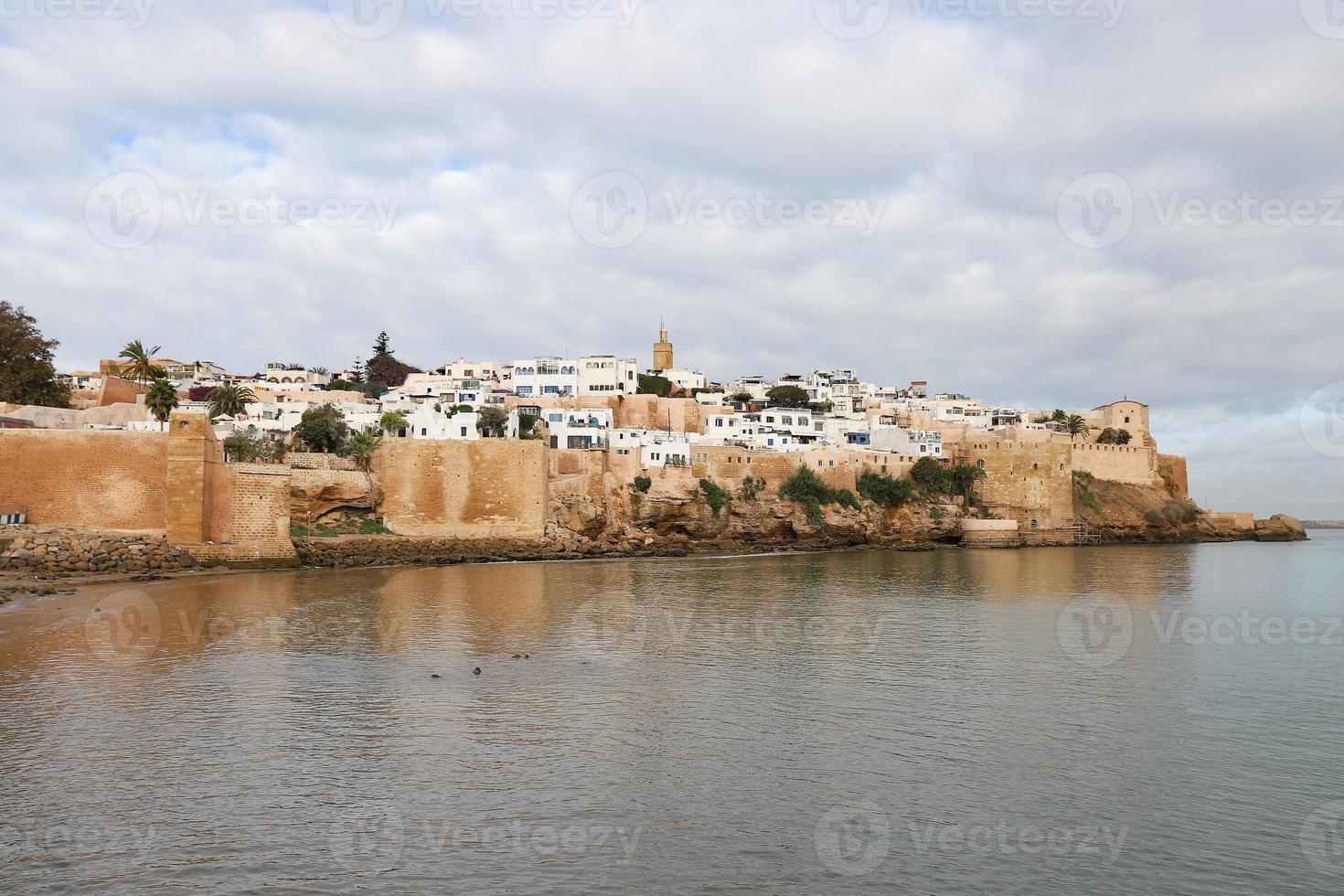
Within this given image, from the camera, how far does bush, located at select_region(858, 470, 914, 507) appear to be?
172 feet

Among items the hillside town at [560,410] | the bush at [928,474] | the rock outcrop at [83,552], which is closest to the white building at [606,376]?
the hillside town at [560,410]

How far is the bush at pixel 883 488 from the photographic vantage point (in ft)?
172

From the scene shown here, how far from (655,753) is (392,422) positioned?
3544 cm

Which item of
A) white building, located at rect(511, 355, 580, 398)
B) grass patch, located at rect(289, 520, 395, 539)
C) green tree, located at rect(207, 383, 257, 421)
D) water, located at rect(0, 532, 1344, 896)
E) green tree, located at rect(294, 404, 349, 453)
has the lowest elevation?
water, located at rect(0, 532, 1344, 896)

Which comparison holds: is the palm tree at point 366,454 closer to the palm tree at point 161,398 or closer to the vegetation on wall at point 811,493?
the palm tree at point 161,398

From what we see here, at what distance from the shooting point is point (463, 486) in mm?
40500

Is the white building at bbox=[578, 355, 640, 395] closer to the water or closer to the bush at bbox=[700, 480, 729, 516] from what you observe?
the bush at bbox=[700, 480, 729, 516]

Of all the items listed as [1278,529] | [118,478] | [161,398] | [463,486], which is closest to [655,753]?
[118,478]

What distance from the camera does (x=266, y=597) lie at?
84.7 ft

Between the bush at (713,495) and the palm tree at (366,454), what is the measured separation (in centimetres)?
1558

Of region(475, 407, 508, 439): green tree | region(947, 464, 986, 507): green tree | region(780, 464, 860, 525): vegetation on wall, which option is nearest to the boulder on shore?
region(947, 464, 986, 507): green tree

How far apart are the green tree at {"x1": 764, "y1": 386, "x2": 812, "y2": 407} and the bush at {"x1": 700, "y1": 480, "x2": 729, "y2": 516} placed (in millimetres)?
28174

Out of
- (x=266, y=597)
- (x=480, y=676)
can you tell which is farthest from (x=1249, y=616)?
(x=266, y=597)

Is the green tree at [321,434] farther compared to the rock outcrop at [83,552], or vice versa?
the green tree at [321,434]
